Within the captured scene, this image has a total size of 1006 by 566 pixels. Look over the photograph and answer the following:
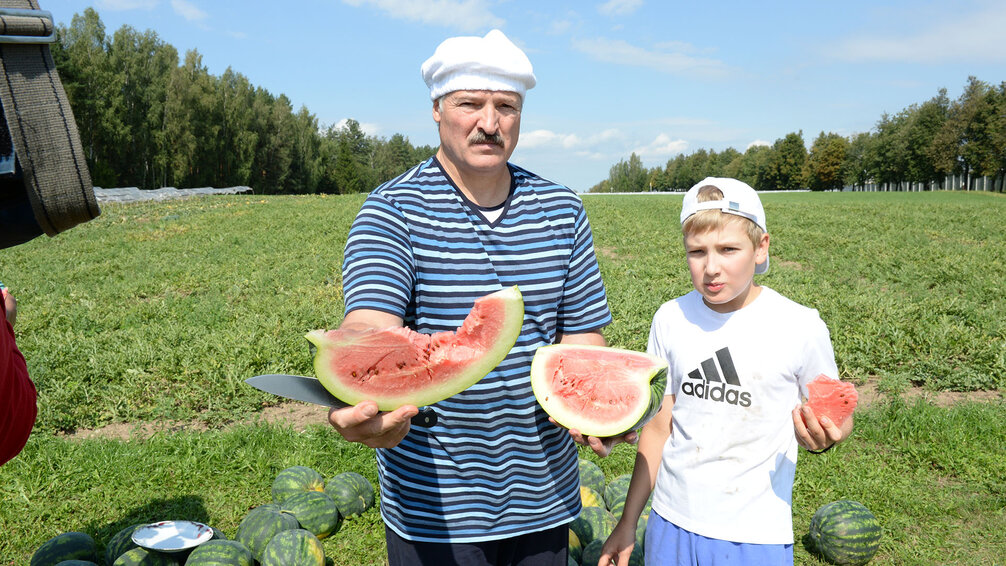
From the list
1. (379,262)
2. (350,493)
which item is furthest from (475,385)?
(350,493)

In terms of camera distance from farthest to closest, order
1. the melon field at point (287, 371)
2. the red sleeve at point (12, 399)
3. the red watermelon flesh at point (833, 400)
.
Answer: the melon field at point (287, 371)
the red watermelon flesh at point (833, 400)
the red sleeve at point (12, 399)

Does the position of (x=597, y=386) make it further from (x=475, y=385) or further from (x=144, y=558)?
(x=144, y=558)

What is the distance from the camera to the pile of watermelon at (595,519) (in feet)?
10.6

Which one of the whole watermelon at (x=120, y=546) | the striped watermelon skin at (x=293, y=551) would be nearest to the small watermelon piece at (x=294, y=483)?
the striped watermelon skin at (x=293, y=551)

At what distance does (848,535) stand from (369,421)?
301cm

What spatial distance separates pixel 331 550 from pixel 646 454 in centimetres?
211

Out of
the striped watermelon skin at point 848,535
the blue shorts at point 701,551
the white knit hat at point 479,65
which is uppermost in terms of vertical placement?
the white knit hat at point 479,65

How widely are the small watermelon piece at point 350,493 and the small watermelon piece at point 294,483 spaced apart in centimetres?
8

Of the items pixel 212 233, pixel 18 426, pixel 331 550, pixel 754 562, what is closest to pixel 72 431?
pixel 331 550

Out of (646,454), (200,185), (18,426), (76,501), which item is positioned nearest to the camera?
(18,426)

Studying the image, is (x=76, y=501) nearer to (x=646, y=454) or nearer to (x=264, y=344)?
(x=264, y=344)

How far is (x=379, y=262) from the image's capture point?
184 cm

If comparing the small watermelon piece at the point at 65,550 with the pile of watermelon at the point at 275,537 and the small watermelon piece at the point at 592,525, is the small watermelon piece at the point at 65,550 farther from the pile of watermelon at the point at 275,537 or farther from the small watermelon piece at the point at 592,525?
the small watermelon piece at the point at 592,525

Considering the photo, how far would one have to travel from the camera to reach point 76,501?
417cm
